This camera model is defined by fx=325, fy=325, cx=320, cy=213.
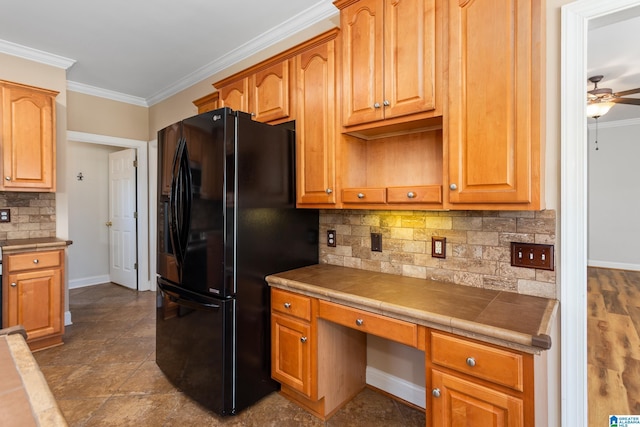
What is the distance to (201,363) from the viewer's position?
1942 mm

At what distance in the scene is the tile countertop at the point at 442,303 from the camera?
118cm

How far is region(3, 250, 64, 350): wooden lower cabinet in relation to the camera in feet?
8.48

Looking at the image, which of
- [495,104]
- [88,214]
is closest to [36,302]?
[88,214]

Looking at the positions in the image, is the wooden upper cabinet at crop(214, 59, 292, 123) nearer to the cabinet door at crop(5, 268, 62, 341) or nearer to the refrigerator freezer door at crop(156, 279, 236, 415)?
the refrigerator freezer door at crop(156, 279, 236, 415)

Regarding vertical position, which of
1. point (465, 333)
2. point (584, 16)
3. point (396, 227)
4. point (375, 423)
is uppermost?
point (584, 16)

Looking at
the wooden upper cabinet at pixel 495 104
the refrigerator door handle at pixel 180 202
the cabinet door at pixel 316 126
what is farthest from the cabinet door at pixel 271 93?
the wooden upper cabinet at pixel 495 104

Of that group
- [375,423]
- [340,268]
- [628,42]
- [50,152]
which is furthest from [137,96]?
[628,42]

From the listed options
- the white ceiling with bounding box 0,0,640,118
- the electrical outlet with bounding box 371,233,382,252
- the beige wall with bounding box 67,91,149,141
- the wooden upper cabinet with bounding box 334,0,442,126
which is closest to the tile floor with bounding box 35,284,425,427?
the electrical outlet with bounding box 371,233,382,252

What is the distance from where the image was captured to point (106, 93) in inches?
159

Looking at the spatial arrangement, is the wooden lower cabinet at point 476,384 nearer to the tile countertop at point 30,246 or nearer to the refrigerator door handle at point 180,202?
A: the refrigerator door handle at point 180,202

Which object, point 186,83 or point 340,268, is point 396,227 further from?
point 186,83

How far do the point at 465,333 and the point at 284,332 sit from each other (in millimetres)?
1075

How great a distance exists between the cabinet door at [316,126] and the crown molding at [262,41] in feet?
1.86

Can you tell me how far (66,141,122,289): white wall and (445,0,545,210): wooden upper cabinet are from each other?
5.22 metres
